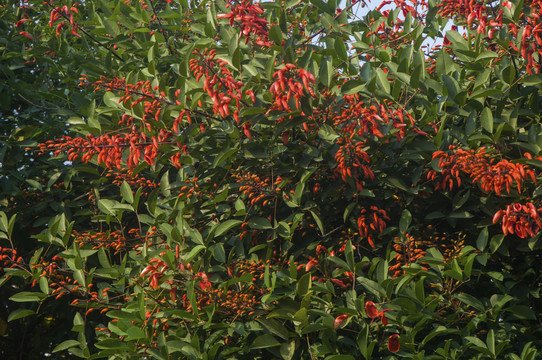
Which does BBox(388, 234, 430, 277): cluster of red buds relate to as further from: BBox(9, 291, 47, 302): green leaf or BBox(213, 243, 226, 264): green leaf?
BBox(9, 291, 47, 302): green leaf

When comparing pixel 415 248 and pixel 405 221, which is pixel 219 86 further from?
pixel 415 248

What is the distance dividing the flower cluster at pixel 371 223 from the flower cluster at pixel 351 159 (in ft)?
0.60

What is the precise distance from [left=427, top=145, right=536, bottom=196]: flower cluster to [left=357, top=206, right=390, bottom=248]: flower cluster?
39 centimetres

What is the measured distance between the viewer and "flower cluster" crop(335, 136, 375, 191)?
342 cm

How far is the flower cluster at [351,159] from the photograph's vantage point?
3422 mm

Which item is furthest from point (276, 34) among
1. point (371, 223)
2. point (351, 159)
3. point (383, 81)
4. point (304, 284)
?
point (304, 284)

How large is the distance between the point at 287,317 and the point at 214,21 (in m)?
2.17

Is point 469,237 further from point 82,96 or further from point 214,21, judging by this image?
point 82,96

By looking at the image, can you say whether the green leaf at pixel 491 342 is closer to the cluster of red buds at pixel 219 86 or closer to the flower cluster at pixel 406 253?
the flower cluster at pixel 406 253

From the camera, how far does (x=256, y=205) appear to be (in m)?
3.96

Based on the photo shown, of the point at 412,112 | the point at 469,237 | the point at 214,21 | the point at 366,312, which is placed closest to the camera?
the point at 366,312

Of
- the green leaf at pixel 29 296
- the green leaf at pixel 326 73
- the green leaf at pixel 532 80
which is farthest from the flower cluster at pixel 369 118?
the green leaf at pixel 29 296

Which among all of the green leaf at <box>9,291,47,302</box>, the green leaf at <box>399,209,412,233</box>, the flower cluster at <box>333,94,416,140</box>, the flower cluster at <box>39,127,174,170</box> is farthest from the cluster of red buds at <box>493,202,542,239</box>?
the green leaf at <box>9,291,47,302</box>

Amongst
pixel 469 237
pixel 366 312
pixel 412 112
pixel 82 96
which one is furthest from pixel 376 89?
pixel 82 96
